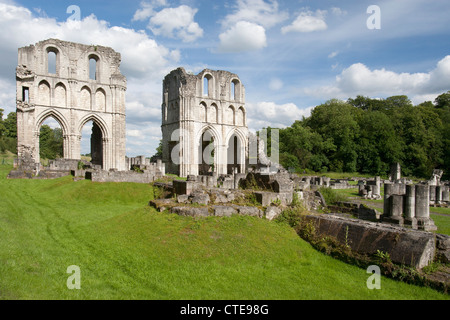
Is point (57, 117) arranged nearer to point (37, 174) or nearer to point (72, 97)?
point (72, 97)

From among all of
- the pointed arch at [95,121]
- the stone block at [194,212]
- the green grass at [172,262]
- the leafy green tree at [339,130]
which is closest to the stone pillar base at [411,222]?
the green grass at [172,262]

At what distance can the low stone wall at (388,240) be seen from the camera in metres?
6.41

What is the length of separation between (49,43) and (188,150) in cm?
1551

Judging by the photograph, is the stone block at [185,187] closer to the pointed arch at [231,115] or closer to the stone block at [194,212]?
the stone block at [194,212]

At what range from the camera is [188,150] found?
1326 inches

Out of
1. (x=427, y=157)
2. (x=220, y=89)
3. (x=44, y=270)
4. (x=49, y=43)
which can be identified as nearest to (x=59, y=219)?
(x=44, y=270)

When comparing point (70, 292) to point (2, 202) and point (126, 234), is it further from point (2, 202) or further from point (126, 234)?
point (2, 202)

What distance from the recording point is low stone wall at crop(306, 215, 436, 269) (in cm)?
641

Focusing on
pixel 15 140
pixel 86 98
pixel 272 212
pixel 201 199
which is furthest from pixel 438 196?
pixel 15 140

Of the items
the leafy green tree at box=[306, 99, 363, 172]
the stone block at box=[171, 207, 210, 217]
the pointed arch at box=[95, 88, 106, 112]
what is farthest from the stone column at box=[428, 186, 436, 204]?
the pointed arch at box=[95, 88, 106, 112]

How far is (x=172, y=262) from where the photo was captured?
680cm

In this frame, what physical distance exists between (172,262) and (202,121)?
2968 cm

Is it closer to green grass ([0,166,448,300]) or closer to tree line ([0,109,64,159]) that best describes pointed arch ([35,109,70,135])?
green grass ([0,166,448,300])

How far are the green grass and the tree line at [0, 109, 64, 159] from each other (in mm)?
46359
